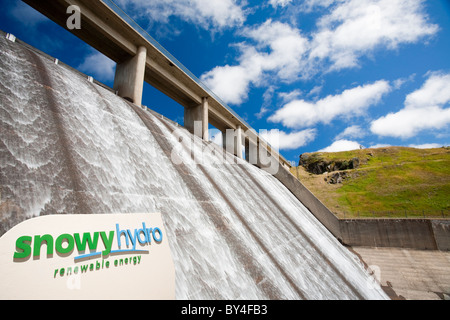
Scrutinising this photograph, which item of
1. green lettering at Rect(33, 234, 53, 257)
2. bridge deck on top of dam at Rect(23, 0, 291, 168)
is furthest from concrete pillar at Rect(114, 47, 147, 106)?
green lettering at Rect(33, 234, 53, 257)

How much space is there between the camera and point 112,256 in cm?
271

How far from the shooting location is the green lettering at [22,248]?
83.2 inches

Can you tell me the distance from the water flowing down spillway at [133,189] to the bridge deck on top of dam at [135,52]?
495 cm

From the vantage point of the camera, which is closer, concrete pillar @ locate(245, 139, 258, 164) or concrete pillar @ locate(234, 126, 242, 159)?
concrete pillar @ locate(234, 126, 242, 159)

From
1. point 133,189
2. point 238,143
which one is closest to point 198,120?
point 238,143

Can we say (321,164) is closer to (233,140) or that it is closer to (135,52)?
(233,140)

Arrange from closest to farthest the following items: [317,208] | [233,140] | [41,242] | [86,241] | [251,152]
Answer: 1. [41,242]
2. [86,241]
3. [317,208]
4. [233,140]
5. [251,152]

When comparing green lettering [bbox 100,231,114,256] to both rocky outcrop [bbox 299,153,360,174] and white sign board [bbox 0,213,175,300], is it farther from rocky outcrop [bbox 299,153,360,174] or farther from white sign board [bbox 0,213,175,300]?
rocky outcrop [bbox 299,153,360,174]

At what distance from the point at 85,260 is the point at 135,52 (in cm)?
1130

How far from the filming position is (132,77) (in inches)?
425

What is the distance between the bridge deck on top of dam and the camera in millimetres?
9008

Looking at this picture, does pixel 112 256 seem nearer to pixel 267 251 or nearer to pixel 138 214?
pixel 138 214
